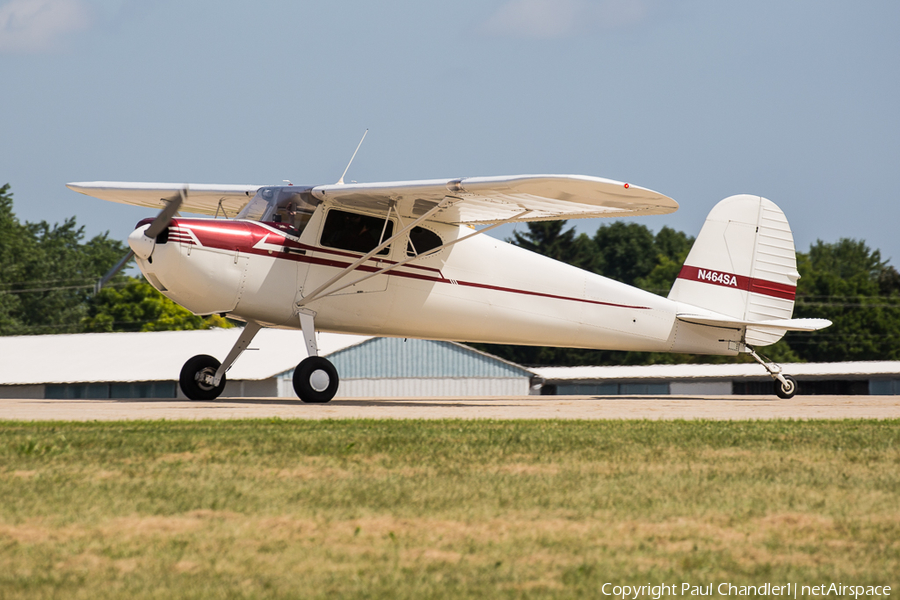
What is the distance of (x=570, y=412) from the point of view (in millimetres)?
14523

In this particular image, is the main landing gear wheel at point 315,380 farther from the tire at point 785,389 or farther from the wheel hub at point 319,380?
the tire at point 785,389

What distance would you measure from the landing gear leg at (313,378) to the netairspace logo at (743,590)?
11535mm

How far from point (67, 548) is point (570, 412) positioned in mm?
10348

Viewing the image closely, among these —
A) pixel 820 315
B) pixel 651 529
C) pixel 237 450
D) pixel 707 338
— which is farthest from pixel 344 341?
pixel 820 315

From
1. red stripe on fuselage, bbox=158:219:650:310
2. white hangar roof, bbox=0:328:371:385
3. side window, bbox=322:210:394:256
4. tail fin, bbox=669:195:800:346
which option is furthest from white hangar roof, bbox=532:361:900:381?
side window, bbox=322:210:394:256

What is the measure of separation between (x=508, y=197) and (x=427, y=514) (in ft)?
33.2

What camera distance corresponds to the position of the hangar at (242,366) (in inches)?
1443

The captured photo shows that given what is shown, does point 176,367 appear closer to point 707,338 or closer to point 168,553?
point 707,338

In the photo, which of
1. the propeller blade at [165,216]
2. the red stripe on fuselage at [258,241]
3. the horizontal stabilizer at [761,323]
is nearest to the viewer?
the propeller blade at [165,216]

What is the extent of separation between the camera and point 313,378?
15711 mm

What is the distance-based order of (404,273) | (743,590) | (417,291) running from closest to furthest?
(743,590) < (404,273) < (417,291)

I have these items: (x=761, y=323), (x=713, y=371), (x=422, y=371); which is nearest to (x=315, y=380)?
(x=761, y=323)

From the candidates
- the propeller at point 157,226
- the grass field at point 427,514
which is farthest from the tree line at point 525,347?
the grass field at point 427,514

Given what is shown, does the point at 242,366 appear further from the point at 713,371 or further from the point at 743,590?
the point at 743,590
